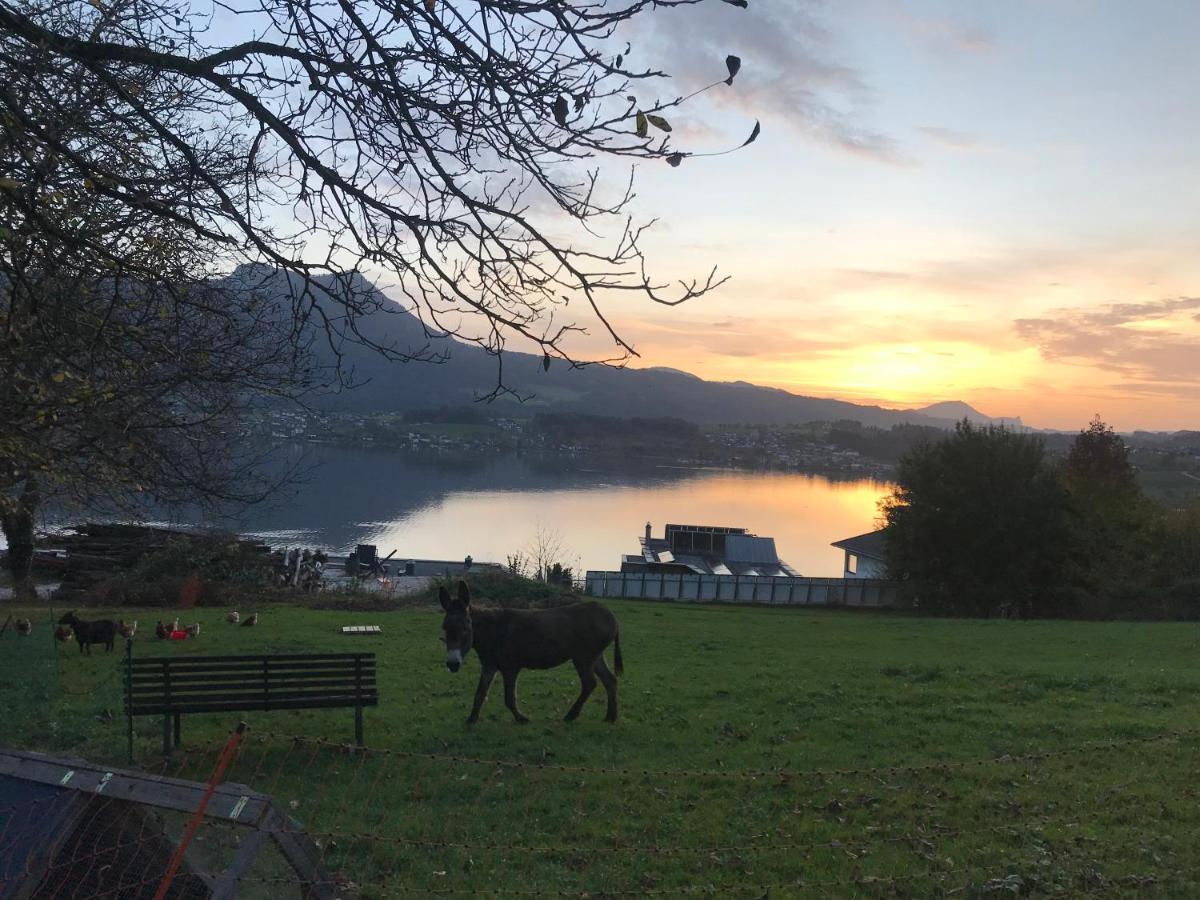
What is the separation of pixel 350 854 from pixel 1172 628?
24113mm

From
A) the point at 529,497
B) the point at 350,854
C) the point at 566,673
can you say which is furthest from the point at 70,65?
the point at 529,497

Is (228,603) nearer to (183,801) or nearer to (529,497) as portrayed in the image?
(183,801)

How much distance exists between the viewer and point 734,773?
26.8 feet

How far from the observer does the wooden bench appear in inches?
360

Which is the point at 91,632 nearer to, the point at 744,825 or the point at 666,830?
the point at 666,830

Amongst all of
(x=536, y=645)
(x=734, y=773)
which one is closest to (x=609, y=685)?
(x=536, y=645)

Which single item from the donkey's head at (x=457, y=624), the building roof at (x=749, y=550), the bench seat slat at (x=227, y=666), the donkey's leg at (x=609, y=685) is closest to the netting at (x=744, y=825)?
the bench seat slat at (x=227, y=666)

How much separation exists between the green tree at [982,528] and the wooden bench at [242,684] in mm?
34415

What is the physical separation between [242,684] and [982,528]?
35.7 m

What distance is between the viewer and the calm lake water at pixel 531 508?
5953cm

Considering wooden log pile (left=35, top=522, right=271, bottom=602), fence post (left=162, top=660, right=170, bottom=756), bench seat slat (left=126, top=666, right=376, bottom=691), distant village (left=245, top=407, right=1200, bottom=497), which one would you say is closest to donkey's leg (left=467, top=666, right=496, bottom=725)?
bench seat slat (left=126, top=666, right=376, bottom=691)

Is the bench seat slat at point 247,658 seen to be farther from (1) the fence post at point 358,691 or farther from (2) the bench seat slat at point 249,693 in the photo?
(2) the bench seat slat at point 249,693

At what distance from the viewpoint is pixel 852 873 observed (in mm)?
6164

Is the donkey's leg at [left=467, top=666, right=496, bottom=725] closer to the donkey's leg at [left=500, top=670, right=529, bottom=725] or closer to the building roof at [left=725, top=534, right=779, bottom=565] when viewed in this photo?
the donkey's leg at [left=500, top=670, right=529, bottom=725]
